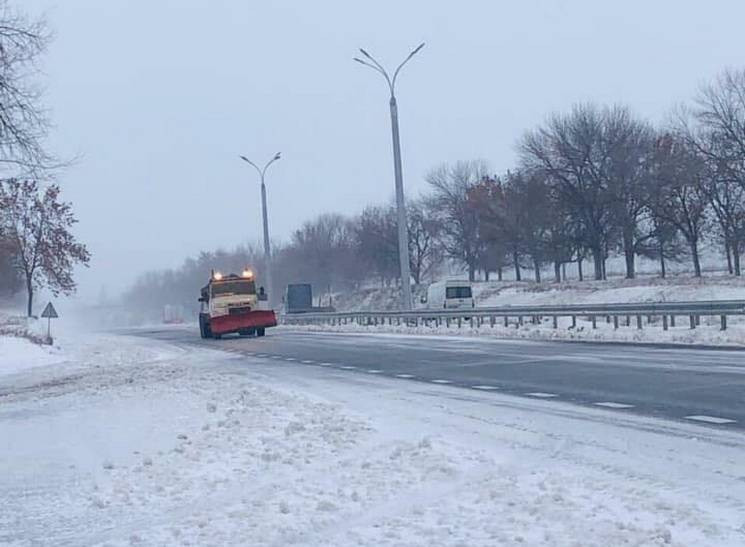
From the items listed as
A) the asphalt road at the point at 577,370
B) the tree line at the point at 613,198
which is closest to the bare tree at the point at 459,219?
the tree line at the point at 613,198

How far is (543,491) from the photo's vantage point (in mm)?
8359

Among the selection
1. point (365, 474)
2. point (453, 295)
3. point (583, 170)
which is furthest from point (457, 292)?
point (365, 474)

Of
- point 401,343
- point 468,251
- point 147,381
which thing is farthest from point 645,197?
point 147,381

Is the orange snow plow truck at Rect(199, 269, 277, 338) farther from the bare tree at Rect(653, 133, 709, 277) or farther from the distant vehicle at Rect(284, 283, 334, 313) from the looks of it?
the bare tree at Rect(653, 133, 709, 277)

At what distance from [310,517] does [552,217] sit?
66438mm

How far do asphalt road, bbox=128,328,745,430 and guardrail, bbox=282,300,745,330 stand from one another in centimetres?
337

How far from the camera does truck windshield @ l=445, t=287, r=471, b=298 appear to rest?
61344mm

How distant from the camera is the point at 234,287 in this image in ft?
159

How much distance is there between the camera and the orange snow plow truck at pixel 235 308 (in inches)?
1857

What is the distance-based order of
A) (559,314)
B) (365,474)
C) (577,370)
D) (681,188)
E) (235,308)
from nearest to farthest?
(365,474), (577,370), (559,314), (235,308), (681,188)

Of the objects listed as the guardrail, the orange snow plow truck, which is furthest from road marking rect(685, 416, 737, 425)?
the orange snow plow truck

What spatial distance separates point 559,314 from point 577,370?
16.3m

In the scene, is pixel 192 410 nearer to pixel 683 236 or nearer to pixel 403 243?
pixel 403 243

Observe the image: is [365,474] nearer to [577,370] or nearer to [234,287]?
[577,370]
